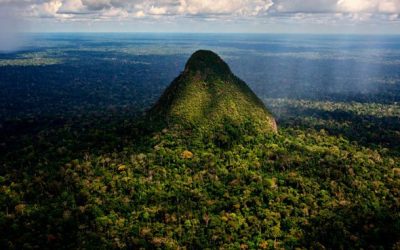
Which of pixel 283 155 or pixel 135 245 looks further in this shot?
pixel 283 155

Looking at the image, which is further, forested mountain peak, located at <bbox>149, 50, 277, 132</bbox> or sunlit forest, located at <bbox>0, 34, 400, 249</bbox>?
forested mountain peak, located at <bbox>149, 50, 277, 132</bbox>

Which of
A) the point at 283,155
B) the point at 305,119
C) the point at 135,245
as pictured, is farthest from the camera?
the point at 305,119

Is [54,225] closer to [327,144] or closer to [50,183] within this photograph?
[50,183]

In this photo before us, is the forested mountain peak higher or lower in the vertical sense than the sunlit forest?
higher

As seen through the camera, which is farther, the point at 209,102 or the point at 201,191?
the point at 209,102

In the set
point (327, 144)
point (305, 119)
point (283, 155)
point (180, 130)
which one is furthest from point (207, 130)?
point (305, 119)

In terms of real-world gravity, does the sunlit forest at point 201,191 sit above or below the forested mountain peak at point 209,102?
below

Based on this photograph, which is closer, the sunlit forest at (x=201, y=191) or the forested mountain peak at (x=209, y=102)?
the sunlit forest at (x=201, y=191)

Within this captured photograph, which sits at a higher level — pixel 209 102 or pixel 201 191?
pixel 209 102
